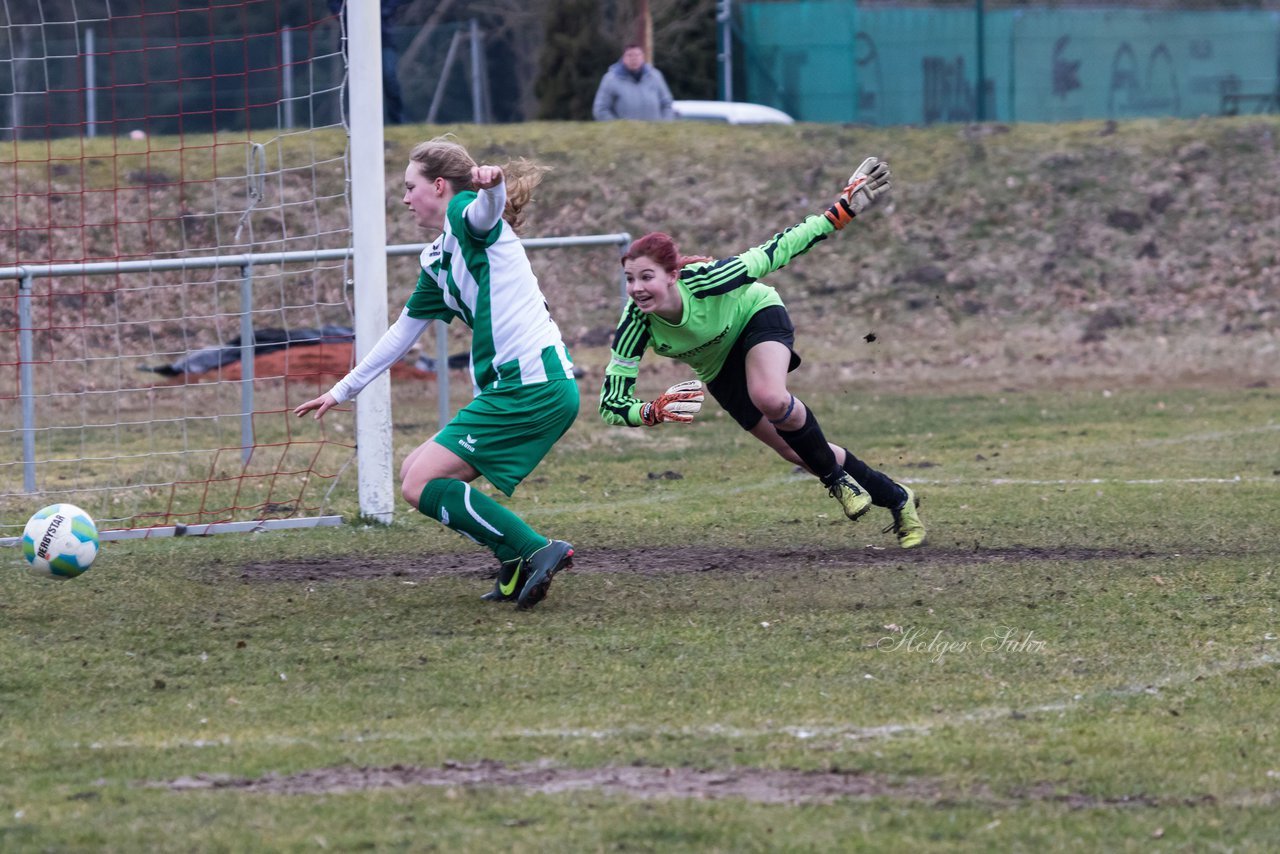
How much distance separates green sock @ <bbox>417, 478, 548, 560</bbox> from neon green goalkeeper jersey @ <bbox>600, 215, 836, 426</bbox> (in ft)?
2.20

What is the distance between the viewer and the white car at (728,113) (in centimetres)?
2098

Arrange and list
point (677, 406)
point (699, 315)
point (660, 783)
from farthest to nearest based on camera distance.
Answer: point (699, 315) < point (677, 406) < point (660, 783)

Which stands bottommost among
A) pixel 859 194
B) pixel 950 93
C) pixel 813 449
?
pixel 813 449

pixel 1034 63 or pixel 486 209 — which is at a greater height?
pixel 1034 63

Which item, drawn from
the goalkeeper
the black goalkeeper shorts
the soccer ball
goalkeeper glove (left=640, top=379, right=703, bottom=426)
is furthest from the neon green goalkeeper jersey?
the soccer ball

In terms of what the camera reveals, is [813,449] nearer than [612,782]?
No

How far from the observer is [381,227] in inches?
316

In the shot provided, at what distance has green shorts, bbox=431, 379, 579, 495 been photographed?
6.00m

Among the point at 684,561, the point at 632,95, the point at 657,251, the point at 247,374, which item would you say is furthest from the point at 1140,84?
the point at 657,251

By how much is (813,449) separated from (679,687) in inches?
88.5

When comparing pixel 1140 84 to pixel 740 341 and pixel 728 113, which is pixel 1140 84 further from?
pixel 740 341

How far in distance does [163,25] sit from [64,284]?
17.9 meters

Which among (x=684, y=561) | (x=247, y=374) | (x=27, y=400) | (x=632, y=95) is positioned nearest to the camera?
(x=684, y=561)

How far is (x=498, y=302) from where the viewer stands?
5953mm
